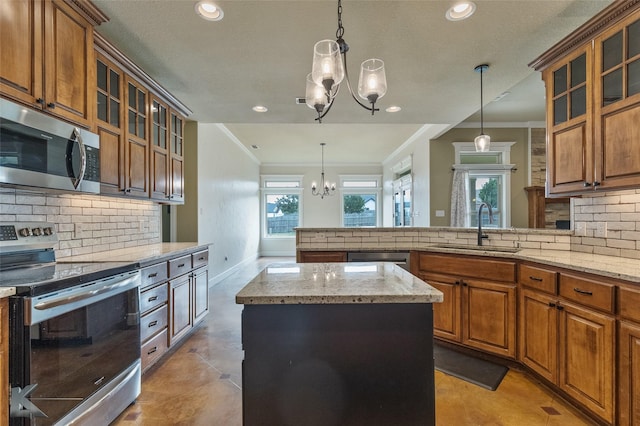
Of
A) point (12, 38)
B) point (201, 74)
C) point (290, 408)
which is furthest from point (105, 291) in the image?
point (201, 74)

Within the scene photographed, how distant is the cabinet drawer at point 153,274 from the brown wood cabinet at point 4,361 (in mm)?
857

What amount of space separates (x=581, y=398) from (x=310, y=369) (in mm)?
1775

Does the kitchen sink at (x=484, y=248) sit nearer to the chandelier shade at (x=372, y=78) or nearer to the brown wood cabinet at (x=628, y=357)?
the brown wood cabinet at (x=628, y=357)

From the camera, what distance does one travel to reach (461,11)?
2.11m

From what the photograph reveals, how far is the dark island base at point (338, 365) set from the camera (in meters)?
1.26

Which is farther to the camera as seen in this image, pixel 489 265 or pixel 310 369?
pixel 489 265

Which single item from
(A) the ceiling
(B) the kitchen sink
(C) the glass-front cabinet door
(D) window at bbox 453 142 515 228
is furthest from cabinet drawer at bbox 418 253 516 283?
(D) window at bbox 453 142 515 228

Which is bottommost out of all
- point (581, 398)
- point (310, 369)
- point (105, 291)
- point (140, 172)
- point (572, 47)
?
point (581, 398)

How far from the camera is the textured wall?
2020 mm

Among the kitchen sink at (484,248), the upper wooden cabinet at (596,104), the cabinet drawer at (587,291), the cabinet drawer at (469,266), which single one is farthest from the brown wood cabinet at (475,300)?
the upper wooden cabinet at (596,104)

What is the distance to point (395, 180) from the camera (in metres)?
8.49

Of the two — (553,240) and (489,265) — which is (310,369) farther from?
(553,240)

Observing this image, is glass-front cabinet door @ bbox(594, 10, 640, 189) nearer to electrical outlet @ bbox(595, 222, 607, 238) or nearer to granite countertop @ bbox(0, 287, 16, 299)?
electrical outlet @ bbox(595, 222, 607, 238)

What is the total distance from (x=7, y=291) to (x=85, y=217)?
1.41 meters
